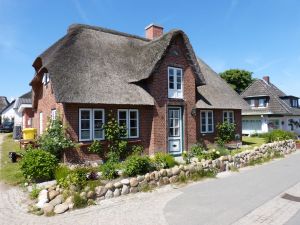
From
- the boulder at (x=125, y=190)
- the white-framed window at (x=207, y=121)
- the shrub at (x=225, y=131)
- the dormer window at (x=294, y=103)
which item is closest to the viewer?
the boulder at (x=125, y=190)

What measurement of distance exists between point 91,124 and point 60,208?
7.15m

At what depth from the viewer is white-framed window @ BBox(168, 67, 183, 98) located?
1730cm

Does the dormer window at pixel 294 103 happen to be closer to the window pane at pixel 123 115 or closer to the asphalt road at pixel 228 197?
the asphalt road at pixel 228 197

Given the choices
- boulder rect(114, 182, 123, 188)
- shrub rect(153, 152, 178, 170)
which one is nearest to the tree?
shrub rect(153, 152, 178, 170)

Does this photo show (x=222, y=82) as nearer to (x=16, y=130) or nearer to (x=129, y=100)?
(x=129, y=100)

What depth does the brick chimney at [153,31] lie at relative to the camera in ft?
74.7

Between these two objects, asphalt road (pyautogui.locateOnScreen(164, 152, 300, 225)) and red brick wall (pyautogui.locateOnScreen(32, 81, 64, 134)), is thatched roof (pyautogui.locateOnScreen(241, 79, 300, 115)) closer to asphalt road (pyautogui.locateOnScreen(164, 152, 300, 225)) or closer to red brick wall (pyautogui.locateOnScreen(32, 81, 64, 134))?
asphalt road (pyautogui.locateOnScreen(164, 152, 300, 225))

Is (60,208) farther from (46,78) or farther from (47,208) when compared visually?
(46,78)

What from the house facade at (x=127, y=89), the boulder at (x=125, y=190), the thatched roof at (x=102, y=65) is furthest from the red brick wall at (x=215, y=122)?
the boulder at (x=125, y=190)

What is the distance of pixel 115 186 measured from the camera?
9109 mm

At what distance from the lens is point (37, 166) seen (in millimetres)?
10227

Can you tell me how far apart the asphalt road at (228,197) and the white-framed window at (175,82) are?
624cm

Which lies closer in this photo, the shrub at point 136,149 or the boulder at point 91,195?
the boulder at point 91,195

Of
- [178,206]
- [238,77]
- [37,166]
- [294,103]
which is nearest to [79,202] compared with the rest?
[178,206]
